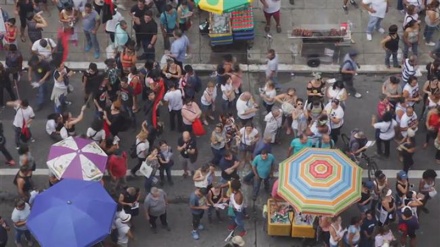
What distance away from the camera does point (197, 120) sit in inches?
695

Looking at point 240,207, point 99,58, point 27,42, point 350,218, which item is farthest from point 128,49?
point 350,218

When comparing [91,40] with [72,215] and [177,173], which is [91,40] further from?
[72,215]

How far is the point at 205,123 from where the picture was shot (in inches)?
733

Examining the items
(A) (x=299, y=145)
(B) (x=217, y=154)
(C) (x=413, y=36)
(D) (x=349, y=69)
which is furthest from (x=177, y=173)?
(C) (x=413, y=36)

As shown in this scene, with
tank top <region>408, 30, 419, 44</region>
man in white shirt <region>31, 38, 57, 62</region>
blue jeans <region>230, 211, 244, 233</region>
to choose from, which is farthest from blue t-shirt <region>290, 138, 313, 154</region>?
man in white shirt <region>31, 38, 57, 62</region>

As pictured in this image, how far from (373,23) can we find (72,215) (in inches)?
390

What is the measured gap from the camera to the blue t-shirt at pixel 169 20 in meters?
19.8

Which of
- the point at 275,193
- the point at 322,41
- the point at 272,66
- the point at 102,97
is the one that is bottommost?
the point at 275,193

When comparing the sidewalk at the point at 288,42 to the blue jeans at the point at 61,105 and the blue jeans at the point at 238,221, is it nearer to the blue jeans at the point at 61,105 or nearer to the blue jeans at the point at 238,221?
the blue jeans at the point at 61,105

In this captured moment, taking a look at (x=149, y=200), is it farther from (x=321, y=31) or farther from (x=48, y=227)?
(x=321, y=31)

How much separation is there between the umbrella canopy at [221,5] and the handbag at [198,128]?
299 centimetres

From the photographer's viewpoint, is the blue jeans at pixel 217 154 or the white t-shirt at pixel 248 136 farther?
the blue jeans at pixel 217 154

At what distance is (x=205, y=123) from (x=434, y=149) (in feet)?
16.7

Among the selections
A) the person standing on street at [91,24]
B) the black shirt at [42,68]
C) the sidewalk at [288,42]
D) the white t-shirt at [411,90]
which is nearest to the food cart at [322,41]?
the sidewalk at [288,42]
